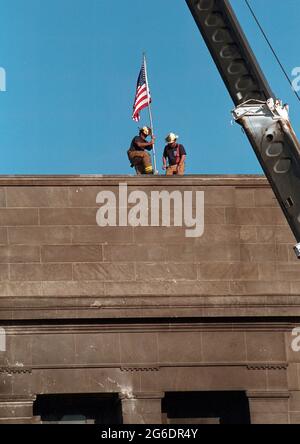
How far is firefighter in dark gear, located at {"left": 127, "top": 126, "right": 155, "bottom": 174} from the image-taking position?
35.2 m

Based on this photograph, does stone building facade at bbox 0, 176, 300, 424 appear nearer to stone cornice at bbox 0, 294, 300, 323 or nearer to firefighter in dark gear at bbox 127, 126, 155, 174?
stone cornice at bbox 0, 294, 300, 323

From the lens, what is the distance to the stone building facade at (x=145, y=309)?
108ft

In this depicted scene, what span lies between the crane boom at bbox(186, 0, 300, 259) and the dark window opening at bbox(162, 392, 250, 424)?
40.8ft

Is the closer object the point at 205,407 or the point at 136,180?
the point at 205,407

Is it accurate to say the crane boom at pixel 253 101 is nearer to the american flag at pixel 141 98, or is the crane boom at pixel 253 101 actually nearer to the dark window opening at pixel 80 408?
the dark window opening at pixel 80 408

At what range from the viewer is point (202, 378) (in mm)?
33188

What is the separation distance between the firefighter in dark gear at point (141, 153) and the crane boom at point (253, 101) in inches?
507

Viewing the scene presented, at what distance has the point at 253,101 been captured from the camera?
2214 cm

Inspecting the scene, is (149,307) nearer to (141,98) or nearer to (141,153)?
(141,153)

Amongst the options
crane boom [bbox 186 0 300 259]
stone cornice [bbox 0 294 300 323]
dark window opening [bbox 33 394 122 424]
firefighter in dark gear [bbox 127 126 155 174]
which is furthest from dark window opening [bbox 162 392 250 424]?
crane boom [bbox 186 0 300 259]

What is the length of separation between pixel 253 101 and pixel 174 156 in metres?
13.2

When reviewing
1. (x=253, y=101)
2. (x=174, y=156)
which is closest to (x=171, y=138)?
(x=174, y=156)
